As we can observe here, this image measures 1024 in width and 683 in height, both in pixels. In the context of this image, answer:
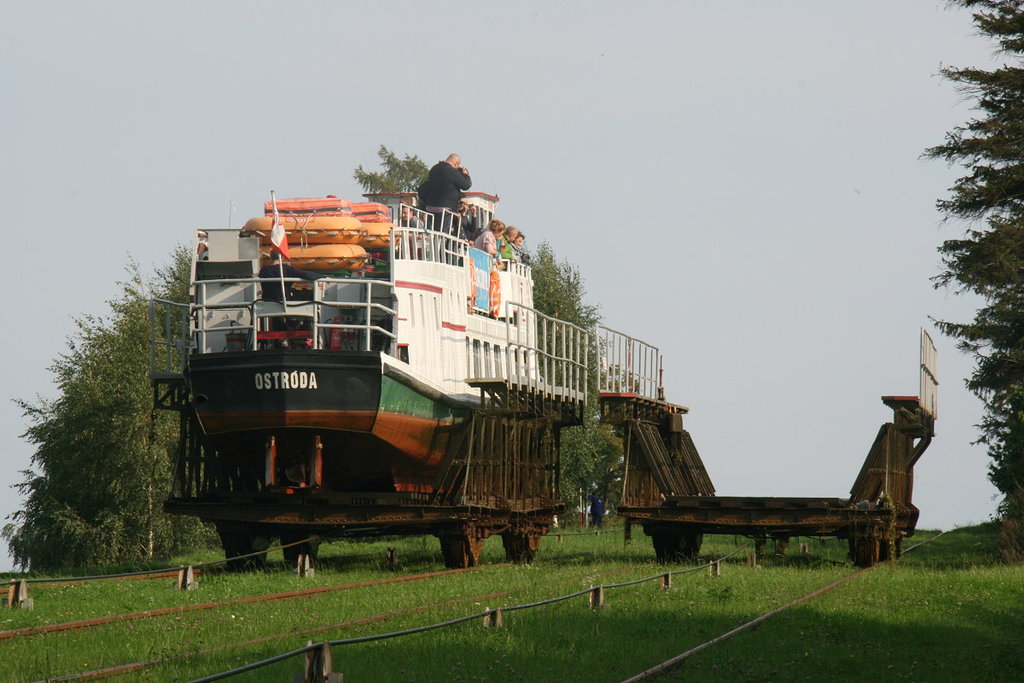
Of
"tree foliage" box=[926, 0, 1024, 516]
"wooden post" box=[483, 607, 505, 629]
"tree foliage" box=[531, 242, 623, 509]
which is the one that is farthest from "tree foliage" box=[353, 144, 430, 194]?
"wooden post" box=[483, 607, 505, 629]

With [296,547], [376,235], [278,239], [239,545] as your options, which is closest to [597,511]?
[296,547]

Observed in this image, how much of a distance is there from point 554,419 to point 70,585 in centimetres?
1165

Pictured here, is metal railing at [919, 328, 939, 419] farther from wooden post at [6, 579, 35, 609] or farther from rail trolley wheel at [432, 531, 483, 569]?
wooden post at [6, 579, 35, 609]

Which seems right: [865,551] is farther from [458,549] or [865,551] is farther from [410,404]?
[410,404]

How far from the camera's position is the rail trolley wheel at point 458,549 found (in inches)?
950

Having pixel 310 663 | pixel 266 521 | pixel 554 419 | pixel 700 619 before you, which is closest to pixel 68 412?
pixel 554 419

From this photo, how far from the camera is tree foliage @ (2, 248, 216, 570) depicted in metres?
43.6

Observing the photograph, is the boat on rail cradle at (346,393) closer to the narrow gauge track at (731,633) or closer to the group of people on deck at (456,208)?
the group of people on deck at (456,208)

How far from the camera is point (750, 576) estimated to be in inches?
864

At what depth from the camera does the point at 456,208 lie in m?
29.2

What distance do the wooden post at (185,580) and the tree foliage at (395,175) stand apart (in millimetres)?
48487

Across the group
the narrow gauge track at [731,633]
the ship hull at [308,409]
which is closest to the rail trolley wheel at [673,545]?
the narrow gauge track at [731,633]

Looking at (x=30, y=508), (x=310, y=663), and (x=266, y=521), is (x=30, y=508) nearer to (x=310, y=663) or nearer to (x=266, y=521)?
(x=266, y=521)

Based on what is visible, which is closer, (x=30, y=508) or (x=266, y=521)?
(x=266, y=521)
